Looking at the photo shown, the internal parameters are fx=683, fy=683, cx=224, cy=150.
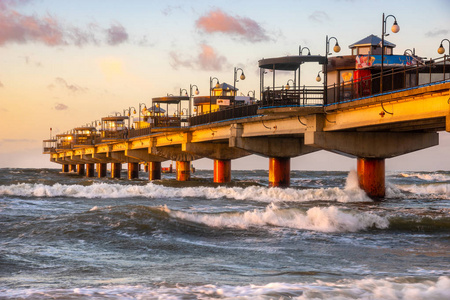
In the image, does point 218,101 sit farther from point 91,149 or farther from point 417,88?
point 91,149

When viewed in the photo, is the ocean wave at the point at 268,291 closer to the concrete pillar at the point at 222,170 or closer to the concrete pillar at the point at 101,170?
the concrete pillar at the point at 222,170

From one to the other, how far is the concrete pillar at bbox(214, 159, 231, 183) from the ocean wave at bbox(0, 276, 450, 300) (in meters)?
44.3

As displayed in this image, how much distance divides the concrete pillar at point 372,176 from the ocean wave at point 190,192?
50cm

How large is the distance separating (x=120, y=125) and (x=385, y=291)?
8432cm

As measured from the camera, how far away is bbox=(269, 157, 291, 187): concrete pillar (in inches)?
1770

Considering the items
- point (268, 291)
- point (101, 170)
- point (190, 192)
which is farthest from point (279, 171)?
point (101, 170)

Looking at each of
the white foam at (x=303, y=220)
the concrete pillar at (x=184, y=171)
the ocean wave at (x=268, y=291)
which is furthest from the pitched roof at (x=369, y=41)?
the concrete pillar at (x=184, y=171)

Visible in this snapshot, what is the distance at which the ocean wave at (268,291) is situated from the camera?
10.6 metres

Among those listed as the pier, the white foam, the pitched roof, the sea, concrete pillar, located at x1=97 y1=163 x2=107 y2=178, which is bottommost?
the sea

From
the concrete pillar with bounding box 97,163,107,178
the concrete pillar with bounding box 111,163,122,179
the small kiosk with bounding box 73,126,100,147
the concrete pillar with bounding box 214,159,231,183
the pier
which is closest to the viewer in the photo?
the pier

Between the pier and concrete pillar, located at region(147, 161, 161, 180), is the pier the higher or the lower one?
the higher one

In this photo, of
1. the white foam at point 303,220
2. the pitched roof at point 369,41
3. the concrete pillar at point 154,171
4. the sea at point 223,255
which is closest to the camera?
the sea at point 223,255

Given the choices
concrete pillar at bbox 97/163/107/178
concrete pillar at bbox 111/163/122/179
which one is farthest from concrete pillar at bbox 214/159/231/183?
concrete pillar at bbox 97/163/107/178

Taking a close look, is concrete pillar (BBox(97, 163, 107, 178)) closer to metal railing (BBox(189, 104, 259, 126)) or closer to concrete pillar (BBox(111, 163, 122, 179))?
concrete pillar (BBox(111, 163, 122, 179))
